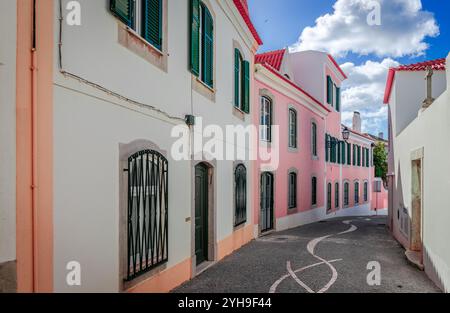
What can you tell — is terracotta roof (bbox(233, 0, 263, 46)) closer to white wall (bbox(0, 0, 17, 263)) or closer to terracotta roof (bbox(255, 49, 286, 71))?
terracotta roof (bbox(255, 49, 286, 71))

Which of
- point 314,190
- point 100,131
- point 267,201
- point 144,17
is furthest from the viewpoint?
point 314,190

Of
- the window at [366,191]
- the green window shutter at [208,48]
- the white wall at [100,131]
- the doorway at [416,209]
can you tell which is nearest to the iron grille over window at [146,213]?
the white wall at [100,131]

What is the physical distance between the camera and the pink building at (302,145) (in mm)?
13414

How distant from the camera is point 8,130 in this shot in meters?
3.19

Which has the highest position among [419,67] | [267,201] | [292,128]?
[419,67]

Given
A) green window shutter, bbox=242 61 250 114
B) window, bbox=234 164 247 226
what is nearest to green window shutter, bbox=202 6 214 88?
green window shutter, bbox=242 61 250 114

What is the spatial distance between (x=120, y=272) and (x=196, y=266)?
3208mm

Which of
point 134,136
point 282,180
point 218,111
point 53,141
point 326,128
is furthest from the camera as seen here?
point 326,128

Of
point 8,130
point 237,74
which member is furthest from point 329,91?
point 8,130

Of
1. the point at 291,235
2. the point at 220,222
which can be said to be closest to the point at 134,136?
the point at 220,222

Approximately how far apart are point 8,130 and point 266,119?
11.0 metres

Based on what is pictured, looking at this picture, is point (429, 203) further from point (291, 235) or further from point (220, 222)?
point (291, 235)

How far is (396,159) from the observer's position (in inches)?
535

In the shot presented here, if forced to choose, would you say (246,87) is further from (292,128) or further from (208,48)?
(292,128)
